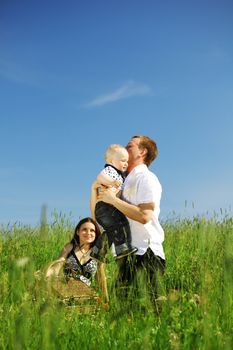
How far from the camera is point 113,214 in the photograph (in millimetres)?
5070

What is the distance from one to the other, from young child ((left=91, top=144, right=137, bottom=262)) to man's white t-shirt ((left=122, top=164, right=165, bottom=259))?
0.10 meters

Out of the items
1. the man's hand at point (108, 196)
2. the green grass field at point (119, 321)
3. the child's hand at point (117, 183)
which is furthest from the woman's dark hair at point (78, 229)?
the green grass field at point (119, 321)

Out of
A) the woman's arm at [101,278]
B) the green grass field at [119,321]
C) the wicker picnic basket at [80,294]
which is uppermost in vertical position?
the woman's arm at [101,278]

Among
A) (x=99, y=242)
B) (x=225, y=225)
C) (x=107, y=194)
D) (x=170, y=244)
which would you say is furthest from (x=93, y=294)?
(x=225, y=225)

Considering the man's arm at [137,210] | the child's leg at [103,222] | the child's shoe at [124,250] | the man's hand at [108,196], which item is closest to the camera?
the man's arm at [137,210]

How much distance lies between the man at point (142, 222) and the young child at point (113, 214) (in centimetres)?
11

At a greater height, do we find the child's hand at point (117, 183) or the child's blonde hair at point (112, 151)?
the child's blonde hair at point (112, 151)

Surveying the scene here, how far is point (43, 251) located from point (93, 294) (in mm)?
3234

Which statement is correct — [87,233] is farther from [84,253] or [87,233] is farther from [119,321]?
[119,321]

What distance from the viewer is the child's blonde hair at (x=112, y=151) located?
545 centimetres

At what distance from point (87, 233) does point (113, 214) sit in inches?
42.2

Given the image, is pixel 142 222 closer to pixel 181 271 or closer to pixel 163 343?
pixel 163 343

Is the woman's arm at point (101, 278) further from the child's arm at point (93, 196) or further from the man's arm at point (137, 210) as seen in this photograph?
the man's arm at point (137, 210)

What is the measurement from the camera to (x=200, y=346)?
2.73 meters
